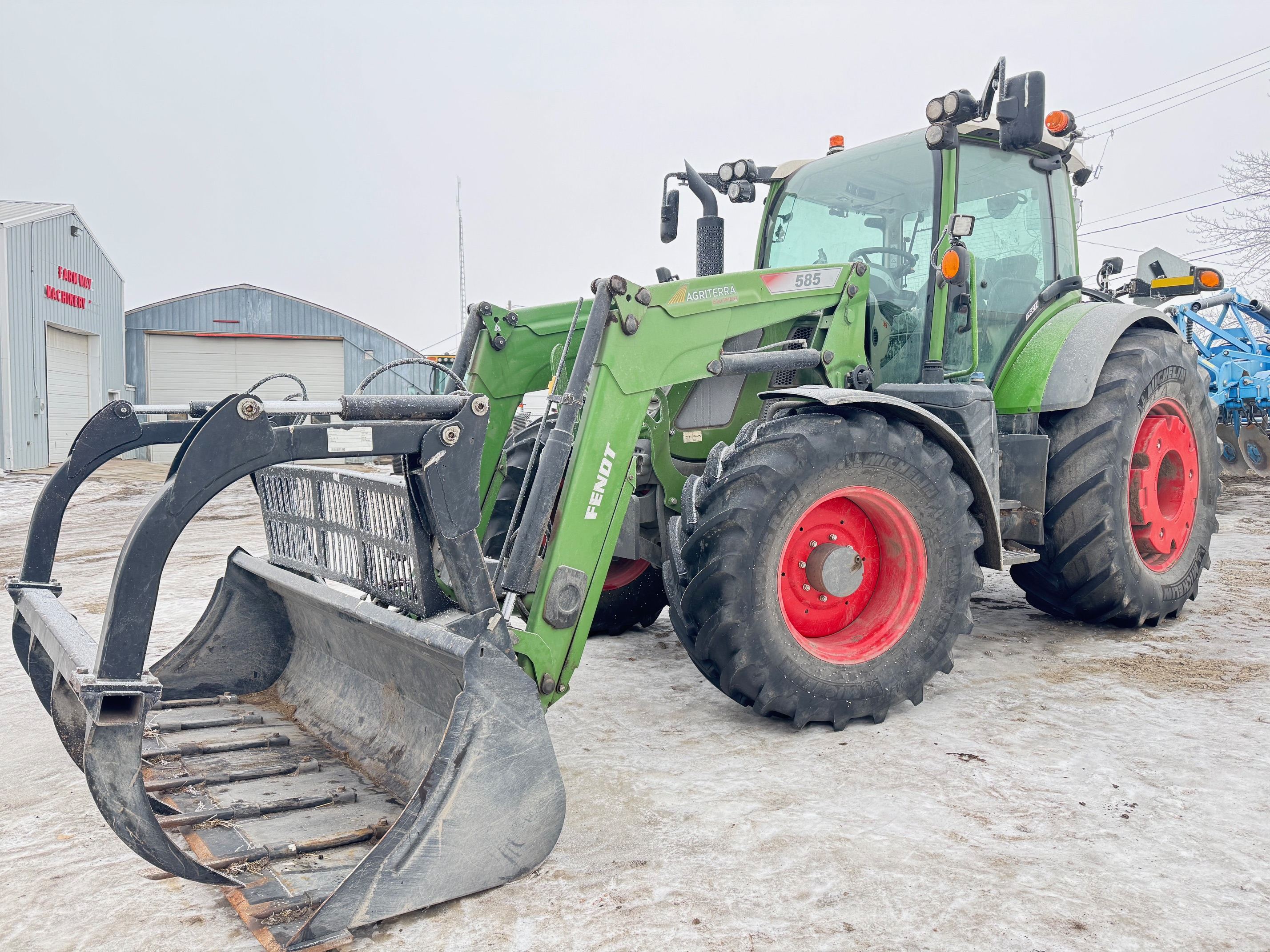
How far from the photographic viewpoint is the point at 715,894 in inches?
103

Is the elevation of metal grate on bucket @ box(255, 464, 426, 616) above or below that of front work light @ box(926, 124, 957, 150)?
below

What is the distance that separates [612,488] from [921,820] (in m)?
1.44

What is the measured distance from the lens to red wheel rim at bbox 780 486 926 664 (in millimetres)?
3979

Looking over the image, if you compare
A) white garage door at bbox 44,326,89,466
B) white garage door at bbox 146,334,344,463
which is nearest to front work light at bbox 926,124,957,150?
white garage door at bbox 44,326,89,466

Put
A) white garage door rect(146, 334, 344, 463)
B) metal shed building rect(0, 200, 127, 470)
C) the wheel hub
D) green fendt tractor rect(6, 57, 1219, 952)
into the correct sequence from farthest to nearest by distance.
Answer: white garage door rect(146, 334, 344, 463)
metal shed building rect(0, 200, 127, 470)
the wheel hub
green fendt tractor rect(6, 57, 1219, 952)

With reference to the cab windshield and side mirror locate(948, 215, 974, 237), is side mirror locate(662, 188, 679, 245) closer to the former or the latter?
the cab windshield

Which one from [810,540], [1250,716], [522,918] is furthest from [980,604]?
[522,918]

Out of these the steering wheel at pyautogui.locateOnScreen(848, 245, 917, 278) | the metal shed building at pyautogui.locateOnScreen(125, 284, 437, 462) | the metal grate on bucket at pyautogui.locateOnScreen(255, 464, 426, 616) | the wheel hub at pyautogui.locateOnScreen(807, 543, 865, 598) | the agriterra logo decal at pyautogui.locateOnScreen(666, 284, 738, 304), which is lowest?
the wheel hub at pyautogui.locateOnScreen(807, 543, 865, 598)

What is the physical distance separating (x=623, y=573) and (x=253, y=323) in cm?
2231

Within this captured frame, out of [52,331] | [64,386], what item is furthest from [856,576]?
[64,386]

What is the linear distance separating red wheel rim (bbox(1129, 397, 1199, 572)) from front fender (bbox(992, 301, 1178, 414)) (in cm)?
54

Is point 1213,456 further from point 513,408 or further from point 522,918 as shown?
point 522,918

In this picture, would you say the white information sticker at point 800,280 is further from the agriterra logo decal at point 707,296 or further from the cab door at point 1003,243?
the cab door at point 1003,243

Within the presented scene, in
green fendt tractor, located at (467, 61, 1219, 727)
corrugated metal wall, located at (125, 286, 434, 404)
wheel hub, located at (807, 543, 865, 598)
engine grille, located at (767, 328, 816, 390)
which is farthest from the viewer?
corrugated metal wall, located at (125, 286, 434, 404)
